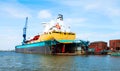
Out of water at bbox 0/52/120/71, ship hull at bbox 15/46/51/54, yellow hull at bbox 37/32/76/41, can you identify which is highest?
yellow hull at bbox 37/32/76/41

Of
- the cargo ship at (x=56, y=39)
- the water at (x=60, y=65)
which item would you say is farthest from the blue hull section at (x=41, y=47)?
the water at (x=60, y=65)

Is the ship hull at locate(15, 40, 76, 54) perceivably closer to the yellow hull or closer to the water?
the yellow hull

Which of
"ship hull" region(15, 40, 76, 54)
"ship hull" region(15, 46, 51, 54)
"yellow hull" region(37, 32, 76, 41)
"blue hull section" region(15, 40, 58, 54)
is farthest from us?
"yellow hull" region(37, 32, 76, 41)

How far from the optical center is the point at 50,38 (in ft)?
282

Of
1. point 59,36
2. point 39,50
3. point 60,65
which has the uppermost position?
point 59,36

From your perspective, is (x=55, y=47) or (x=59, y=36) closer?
(x=55, y=47)

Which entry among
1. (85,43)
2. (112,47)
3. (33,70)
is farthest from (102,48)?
(33,70)

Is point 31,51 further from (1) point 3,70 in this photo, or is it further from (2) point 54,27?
(1) point 3,70

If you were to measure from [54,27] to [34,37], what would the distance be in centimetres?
1933

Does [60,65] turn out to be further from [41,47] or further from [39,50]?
[39,50]

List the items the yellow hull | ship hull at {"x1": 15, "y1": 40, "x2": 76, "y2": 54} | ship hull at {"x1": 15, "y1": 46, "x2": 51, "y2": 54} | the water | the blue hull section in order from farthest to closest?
the yellow hull
ship hull at {"x1": 15, "y1": 46, "x2": 51, "y2": 54}
the blue hull section
ship hull at {"x1": 15, "y1": 40, "x2": 76, "y2": 54}
the water

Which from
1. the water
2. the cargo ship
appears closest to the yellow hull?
the cargo ship

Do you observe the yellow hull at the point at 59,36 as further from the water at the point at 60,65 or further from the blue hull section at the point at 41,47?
the water at the point at 60,65

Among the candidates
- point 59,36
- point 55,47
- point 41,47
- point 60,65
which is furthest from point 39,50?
point 60,65
